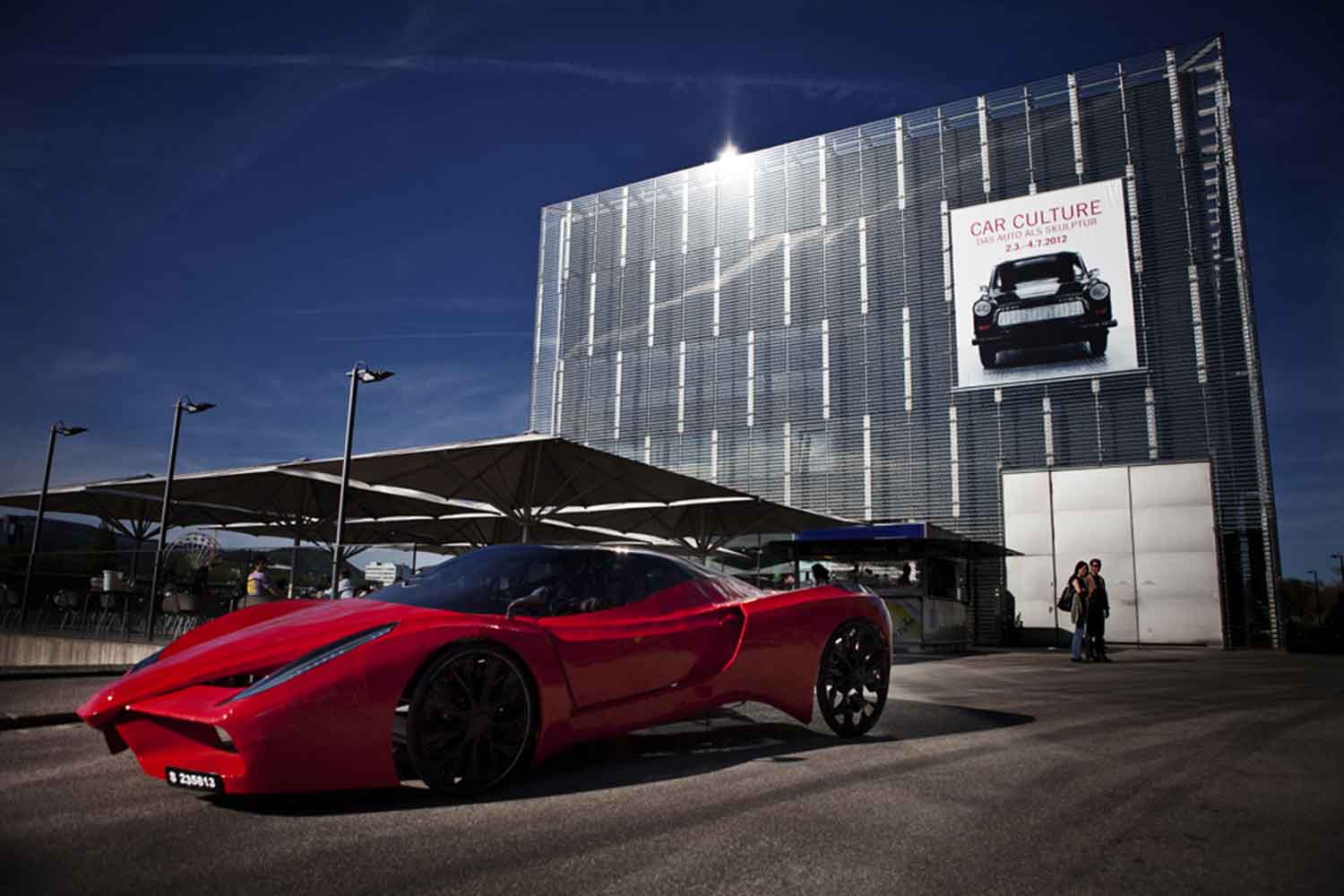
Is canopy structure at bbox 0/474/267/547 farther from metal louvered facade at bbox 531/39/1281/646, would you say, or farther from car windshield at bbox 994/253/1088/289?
car windshield at bbox 994/253/1088/289

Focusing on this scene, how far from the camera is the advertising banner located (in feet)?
97.8

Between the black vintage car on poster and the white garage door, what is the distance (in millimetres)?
5235

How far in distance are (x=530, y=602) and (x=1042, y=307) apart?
30.0m

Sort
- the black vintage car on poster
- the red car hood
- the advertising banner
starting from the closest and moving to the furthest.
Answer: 1. the red car hood
2. the advertising banner
3. the black vintage car on poster

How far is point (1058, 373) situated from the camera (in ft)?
99.1

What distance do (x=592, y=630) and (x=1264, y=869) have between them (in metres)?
2.86

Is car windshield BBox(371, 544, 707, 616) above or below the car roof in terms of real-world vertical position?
below

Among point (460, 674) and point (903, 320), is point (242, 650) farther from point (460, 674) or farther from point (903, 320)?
point (903, 320)

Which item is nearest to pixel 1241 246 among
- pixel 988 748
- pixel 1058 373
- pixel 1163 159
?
pixel 1163 159

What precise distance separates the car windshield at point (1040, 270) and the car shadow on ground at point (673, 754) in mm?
26455

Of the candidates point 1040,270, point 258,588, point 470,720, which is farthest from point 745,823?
point 1040,270

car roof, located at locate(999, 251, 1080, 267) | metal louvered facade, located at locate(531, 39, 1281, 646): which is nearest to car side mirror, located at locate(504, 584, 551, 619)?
metal louvered facade, located at locate(531, 39, 1281, 646)

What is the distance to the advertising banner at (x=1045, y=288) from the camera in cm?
2981

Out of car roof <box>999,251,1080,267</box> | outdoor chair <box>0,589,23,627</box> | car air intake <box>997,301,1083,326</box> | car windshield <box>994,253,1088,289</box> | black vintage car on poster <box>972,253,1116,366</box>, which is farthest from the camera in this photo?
car roof <box>999,251,1080,267</box>
